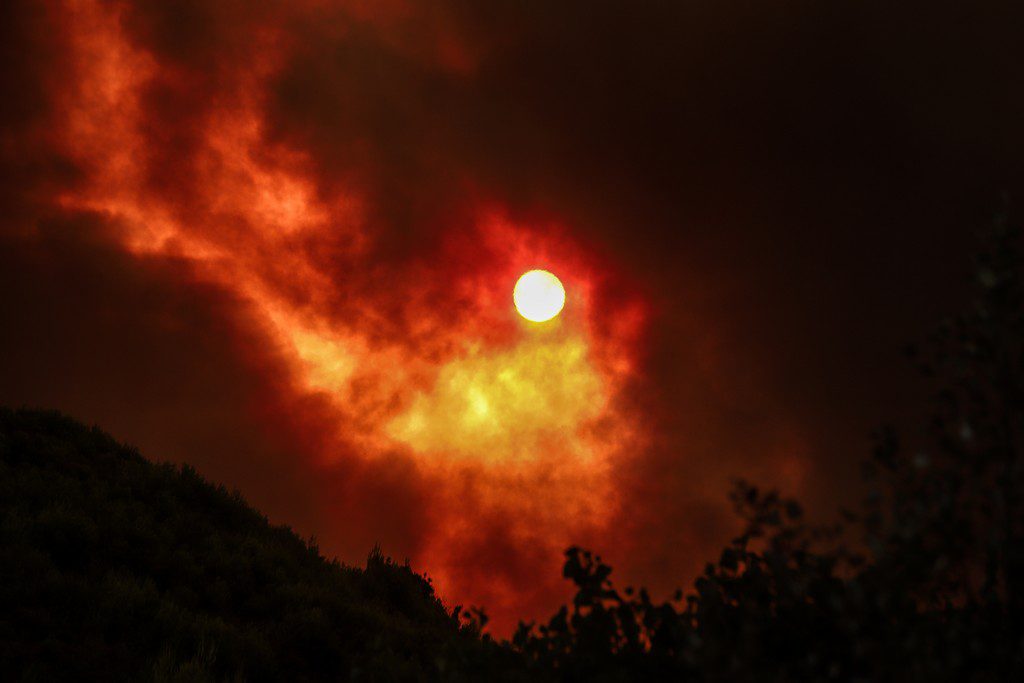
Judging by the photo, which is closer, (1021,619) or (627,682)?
(1021,619)

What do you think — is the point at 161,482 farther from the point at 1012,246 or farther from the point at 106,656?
the point at 1012,246

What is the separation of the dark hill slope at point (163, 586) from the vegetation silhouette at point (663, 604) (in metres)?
0.04

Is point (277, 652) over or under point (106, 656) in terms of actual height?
over

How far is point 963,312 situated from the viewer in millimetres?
4551

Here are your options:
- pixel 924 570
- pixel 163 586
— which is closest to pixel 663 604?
pixel 924 570

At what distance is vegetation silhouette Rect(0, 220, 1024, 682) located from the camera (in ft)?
14.1

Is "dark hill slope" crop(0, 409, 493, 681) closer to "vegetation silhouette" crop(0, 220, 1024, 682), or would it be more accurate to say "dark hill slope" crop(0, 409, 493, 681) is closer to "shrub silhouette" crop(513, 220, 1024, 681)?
"vegetation silhouette" crop(0, 220, 1024, 682)

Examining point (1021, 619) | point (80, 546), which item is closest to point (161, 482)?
point (80, 546)

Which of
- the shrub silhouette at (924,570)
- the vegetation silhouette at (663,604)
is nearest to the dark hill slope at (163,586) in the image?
the vegetation silhouette at (663,604)

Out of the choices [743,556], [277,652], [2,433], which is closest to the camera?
[743,556]

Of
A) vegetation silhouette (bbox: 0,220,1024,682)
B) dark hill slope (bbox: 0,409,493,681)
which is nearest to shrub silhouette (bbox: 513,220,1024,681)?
vegetation silhouette (bbox: 0,220,1024,682)

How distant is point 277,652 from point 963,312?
1138 centimetres

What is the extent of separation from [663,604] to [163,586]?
10.4 metres

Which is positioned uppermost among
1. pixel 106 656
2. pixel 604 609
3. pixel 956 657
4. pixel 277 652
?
pixel 277 652
